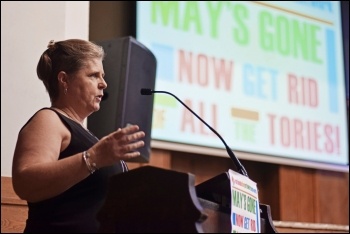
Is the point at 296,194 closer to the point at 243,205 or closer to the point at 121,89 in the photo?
the point at 121,89

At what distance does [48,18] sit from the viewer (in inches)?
139

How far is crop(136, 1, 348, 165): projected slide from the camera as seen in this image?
3.88 m

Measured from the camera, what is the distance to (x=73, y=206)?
1550mm

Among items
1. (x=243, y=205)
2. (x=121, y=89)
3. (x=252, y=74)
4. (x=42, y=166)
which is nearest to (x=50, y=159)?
(x=42, y=166)

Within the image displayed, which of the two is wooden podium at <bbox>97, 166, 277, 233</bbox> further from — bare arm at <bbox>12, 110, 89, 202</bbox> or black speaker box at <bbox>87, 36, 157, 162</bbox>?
black speaker box at <bbox>87, 36, 157, 162</bbox>

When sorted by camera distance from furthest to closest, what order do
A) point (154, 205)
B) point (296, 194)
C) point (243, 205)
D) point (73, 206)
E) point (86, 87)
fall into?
1. point (296, 194)
2. point (86, 87)
3. point (73, 206)
4. point (243, 205)
5. point (154, 205)

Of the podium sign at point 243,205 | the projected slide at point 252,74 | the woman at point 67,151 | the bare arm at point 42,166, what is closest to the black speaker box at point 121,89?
the projected slide at point 252,74

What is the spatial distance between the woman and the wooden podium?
0.06m

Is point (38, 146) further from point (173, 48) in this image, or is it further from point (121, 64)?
point (173, 48)

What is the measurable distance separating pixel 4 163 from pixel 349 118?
7.64ft

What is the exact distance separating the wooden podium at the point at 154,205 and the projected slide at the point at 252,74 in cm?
238

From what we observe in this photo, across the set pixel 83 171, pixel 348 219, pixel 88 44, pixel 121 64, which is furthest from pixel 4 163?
pixel 348 219

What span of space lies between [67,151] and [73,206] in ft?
0.40

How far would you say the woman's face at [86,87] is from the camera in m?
1.69
